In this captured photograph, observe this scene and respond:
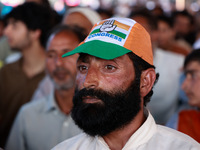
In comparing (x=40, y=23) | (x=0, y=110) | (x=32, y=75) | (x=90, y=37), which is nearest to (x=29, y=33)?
(x=40, y=23)

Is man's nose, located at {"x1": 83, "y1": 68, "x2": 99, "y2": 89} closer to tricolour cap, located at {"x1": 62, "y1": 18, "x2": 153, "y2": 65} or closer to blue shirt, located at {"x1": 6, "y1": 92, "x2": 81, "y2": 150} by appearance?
tricolour cap, located at {"x1": 62, "y1": 18, "x2": 153, "y2": 65}

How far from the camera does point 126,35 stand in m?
1.84

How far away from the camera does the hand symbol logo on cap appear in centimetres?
187

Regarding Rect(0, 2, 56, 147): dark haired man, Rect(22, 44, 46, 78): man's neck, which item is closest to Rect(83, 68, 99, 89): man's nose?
Rect(0, 2, 56, 147): dark haired man

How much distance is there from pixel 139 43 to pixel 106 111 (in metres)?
0.38

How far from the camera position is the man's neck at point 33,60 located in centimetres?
404

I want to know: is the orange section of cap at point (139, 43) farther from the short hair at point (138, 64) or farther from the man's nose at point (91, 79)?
the man's nose at point (91, 79)

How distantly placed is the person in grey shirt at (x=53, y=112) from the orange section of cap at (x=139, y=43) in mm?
1046

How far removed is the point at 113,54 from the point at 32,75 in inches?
93.5

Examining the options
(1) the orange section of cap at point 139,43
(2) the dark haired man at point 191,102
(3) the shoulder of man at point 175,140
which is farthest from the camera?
(2) the dark haired man at point 191,102

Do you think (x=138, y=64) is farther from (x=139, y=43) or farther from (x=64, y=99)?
(x=64, y=99)

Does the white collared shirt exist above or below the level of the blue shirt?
above

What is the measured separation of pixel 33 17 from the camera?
165 inches

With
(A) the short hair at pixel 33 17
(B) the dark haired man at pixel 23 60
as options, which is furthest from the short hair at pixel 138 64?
(A) the short hair at pixel 33 17
